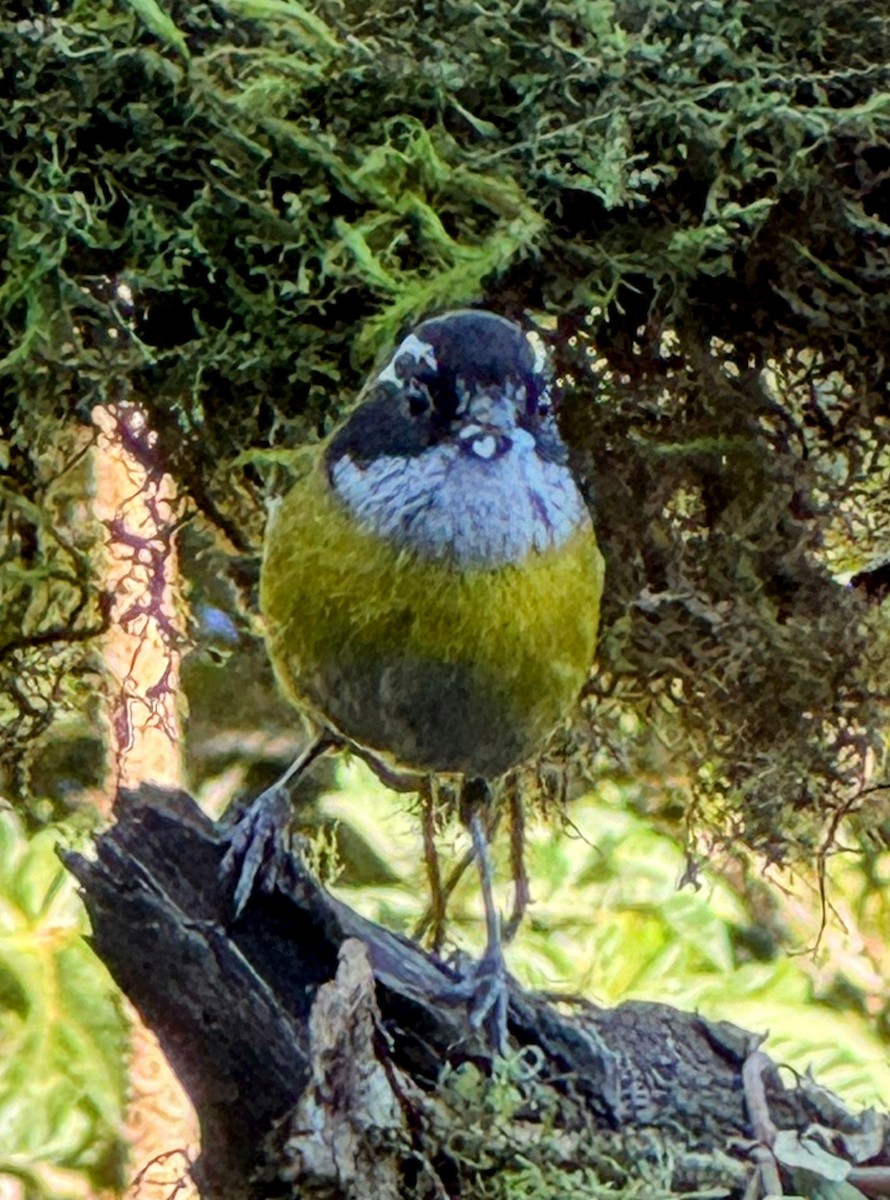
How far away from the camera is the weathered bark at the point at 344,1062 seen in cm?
65

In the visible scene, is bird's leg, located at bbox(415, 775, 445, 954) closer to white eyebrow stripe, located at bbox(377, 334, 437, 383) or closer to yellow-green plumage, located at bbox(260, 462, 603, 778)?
yellow-green plumage, located at bbox(260, 462, 603, 778)

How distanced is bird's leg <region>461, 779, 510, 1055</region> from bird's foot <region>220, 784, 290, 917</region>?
11cm

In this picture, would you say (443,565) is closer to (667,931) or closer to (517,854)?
(517,854)

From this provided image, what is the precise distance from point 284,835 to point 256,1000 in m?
0.09

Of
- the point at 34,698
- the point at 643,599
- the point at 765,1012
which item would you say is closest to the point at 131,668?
the point at 34,698

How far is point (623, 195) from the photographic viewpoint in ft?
2.35

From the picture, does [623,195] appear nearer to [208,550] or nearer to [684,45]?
[684,45]

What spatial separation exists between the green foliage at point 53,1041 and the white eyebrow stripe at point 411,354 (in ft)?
1.53

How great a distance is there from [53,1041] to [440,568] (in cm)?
61

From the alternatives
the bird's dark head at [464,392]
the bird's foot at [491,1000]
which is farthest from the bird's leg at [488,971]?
the bird's dark head at [464,392]

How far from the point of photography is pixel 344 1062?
25.6 inches

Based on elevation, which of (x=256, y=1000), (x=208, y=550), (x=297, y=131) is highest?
(x=297, y=131)

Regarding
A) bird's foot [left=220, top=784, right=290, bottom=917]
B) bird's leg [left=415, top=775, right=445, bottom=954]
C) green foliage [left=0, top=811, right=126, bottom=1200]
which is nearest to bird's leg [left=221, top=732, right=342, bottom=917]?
bird's foot [left=220, top=784, right=290, bottom=917]

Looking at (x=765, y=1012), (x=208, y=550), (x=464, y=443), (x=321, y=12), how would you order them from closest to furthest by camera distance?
(x=464, y=443) → (x=321, y=12) → (x=208, y=550) → (x=765, y=1012)
